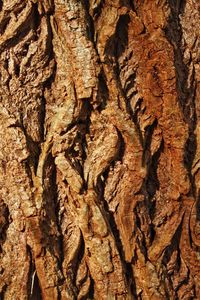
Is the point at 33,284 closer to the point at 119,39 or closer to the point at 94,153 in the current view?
the point at 94,153

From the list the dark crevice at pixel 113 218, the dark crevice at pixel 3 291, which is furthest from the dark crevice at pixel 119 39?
the dark crevice at pixel 3 291

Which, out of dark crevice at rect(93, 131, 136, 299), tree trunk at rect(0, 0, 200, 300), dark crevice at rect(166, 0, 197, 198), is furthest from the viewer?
dark crevice at rect(166, 0, 197, 198)

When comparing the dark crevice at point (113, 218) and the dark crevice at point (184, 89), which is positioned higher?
the dark crevice at point (184, 89)

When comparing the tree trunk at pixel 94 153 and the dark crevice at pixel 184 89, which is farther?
the dark crevice at pixel 184 89

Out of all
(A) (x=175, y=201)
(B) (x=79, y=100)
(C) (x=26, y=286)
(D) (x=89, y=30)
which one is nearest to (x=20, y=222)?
(C) (x=26, y=286)

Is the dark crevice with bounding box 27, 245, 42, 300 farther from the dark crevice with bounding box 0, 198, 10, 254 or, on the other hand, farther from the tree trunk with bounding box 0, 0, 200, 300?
the dark crevice with bounding box 0, 198, 10, 254

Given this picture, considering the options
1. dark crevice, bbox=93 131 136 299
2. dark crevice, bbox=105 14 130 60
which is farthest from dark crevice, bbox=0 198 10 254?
dark crevice, bbox=105 14 130 60

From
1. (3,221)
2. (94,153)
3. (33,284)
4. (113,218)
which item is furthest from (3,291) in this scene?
(94,153)

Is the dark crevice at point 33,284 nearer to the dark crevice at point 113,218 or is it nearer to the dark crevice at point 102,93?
the dark crevice at point 113,218
